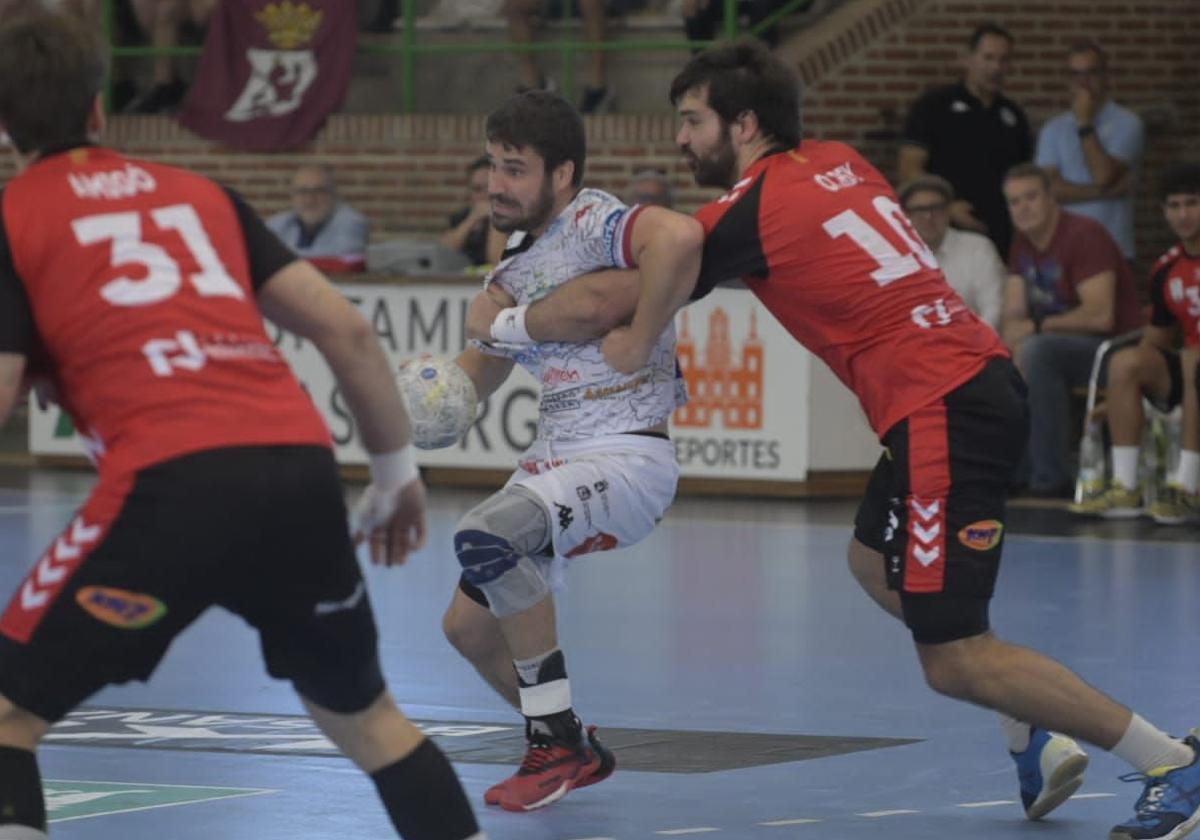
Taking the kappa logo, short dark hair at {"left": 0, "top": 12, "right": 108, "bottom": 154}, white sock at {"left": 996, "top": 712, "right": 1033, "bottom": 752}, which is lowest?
white sock at {"left": 996, "top": 712, "right": 1033, "bottom": 752}

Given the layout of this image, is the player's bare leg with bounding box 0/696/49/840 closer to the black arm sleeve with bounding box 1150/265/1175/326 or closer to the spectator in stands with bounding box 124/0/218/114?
the black arm sleeve with bounding box 1150/265/1175/326

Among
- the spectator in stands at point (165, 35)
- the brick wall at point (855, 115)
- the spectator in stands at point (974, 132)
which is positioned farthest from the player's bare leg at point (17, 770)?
the spectator in stands at point (165, 35)

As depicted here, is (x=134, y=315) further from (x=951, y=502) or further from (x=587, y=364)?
(x=587, y=364)

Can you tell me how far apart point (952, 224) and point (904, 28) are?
8.65 feet

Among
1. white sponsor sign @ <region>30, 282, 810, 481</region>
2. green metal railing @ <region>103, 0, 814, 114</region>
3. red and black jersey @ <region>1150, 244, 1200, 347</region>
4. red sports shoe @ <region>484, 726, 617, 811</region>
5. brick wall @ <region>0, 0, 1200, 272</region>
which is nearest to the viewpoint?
red sports shoe @ <region>484, 726, 617, 811</region>

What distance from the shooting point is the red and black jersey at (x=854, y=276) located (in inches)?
225

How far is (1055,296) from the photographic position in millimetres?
13641

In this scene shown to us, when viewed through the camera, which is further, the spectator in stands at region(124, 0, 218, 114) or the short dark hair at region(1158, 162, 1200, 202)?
the spectator in stands at region(124, 0, 218, 114)

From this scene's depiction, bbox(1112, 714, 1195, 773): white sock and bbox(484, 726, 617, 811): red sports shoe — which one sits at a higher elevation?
bbox(1112, 714, 1195, 773): white sock

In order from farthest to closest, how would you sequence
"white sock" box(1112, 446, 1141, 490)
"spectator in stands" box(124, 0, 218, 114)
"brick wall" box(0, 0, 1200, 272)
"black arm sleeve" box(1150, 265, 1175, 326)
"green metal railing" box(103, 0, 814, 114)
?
"spectator in stands" box(124, 0, 218, 114) < "brick wall" box(0, 0, 1200, 272) < "green metal railing" box(103, 0, 814, 114) < "white sock" box(1112, 446, 1141, 490) < "black arm sleeve" box(1150, 265, 1175, 326)

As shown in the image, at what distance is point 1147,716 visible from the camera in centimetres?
732

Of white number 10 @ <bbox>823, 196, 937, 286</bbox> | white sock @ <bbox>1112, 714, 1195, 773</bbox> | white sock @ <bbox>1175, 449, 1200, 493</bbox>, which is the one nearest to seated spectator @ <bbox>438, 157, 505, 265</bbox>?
white sock @ <bbox>1175, 449, 1200, 493</bbox>

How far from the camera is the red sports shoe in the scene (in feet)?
19.9

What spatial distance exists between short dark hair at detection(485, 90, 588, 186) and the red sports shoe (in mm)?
1472
